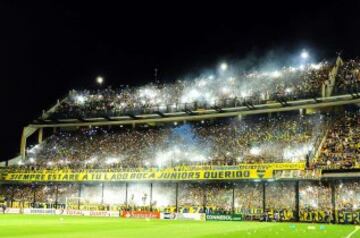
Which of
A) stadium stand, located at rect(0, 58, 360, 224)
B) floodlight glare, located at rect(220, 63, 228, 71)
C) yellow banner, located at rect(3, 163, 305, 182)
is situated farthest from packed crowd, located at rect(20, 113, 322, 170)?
floodlight glare, located at rect(220, 63, 228, 71)

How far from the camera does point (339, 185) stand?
4403cm

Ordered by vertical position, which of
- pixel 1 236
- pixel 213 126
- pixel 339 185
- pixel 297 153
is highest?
pixel 213 126

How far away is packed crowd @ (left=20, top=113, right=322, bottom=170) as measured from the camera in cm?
5035

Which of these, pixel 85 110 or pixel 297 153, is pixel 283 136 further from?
pixel 85 110

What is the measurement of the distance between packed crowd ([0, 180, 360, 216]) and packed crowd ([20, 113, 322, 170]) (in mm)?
2742

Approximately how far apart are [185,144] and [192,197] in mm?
8425

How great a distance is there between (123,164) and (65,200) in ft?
27.6

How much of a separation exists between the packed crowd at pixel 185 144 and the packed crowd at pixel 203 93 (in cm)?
274

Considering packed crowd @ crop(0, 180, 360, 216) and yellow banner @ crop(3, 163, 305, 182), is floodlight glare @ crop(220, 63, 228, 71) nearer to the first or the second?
packed crowd @ crop(0, 180, 360, 216)

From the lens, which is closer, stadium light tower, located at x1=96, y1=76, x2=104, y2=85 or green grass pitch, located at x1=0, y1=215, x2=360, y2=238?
green grass pitch, located at x1=0, y1=215, x2=360, y2=238

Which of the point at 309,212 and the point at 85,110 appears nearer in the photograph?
the point at 309,212

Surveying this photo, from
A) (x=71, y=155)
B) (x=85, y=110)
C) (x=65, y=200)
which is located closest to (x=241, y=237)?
(x=65, y=200)

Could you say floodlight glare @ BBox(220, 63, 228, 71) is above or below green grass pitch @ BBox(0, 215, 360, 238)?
above

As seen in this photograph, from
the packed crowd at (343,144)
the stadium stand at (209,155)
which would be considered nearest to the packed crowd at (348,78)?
the stadium stand at (209,155)
